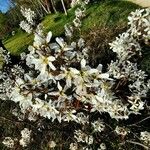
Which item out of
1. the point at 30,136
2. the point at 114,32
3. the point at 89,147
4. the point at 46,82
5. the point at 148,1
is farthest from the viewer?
the point at 148,1

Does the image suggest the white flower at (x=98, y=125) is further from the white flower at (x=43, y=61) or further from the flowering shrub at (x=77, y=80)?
the white flower at (x=43, y=61)

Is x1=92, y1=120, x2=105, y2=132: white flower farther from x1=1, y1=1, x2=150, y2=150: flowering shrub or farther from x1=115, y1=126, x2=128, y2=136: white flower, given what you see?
x1=115, y1=126, x2=128, y2=136: white flower

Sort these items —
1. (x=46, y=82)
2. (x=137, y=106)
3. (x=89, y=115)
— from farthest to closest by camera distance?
1. (x=89, y=115)
2. (x=137, y=106)
3. (x=46, y=82)

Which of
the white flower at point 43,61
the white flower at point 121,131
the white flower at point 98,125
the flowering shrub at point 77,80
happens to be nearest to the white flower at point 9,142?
the flowering shrub at point 77,80

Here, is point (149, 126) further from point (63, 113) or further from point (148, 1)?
point (148, 1)

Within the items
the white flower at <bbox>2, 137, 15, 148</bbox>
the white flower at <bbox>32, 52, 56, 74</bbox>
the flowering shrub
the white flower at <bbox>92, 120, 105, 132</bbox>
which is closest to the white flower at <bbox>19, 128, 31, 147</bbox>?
the white flower at <bbox>2, 137, 15, 148</bbox>

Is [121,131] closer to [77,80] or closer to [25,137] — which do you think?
[25,137]

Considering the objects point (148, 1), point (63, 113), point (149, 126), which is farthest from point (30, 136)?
point (148, 1)

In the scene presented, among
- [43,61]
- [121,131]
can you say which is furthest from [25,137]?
[43,61]

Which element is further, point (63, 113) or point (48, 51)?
point (63, 113)

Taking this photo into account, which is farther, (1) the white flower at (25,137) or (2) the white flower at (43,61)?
(1) the white flower at (25,137)

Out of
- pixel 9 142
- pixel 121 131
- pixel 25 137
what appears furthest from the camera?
pixel 9 142
